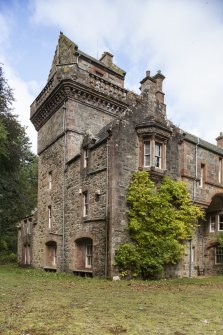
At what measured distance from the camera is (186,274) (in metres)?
20.9

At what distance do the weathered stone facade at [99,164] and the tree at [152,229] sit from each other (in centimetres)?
53

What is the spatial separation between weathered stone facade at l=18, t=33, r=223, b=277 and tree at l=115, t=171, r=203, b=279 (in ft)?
1.74

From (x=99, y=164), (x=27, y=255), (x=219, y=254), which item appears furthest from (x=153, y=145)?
(x=27, y=255)

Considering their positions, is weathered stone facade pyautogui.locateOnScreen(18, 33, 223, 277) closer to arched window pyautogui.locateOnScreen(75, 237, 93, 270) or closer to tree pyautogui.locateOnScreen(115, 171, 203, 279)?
arched window pyautogui.locateOnScreen(75, 237, 93, 270)

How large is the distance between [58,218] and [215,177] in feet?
Answer: 38.1

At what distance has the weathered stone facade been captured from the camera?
722 inches

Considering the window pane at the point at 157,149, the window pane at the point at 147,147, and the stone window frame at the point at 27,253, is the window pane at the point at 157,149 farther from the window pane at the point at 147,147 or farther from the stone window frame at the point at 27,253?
the stone window frame at the point at 27,253

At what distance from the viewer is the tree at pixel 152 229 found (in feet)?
57.1

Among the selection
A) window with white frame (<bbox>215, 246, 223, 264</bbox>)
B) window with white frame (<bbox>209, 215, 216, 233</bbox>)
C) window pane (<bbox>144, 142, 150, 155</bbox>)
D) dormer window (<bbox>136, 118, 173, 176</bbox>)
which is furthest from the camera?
window with white frame (<bbox>209, 215, 216, 233</bbox>)

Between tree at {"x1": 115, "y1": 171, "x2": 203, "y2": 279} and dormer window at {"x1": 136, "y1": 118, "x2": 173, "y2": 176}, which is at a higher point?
dormer window at {"x1": 136, "y1": 118, "x2": 173, "y2": 176}

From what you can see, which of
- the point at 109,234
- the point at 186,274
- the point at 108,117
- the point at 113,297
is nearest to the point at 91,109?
the point at 108,117

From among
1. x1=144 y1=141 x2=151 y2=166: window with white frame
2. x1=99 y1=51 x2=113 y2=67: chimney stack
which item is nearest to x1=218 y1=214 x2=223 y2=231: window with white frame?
x1=144 y1=141 x2=151 y2=166: window with white frame

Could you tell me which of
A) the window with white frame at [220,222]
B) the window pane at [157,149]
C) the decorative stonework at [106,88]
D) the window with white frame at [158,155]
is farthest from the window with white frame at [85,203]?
the window with white frame at [220,222]

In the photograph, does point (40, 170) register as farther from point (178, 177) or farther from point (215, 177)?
point (215, 177)
